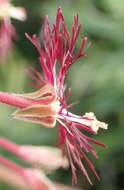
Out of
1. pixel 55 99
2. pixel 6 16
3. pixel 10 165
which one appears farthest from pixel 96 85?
pixel 55 99

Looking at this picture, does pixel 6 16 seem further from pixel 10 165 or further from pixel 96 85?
pixel 96 85

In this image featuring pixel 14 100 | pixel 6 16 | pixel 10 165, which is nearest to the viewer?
pixel 14 100

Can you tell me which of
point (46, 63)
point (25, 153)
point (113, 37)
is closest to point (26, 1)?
point (113, 37)

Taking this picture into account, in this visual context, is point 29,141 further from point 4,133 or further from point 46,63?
point 46,63

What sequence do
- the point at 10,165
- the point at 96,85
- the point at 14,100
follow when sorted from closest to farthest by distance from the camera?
the point at 14,100 → the point at 10,165 → the point at 96,85

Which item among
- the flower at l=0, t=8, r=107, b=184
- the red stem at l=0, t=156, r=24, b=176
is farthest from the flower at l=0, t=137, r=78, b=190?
the flower at l=0, t=8, r=107, b=184

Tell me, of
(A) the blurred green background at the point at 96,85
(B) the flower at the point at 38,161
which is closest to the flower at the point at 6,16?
(B) the flower at the point at 38,161

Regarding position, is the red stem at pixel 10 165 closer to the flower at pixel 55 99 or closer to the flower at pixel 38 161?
the flower at pixel 38 161

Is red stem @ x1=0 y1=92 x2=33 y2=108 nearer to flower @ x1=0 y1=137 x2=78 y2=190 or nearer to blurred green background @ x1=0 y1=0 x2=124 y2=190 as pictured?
flower @ x1=0 y1=137 x2=78 y2=190
